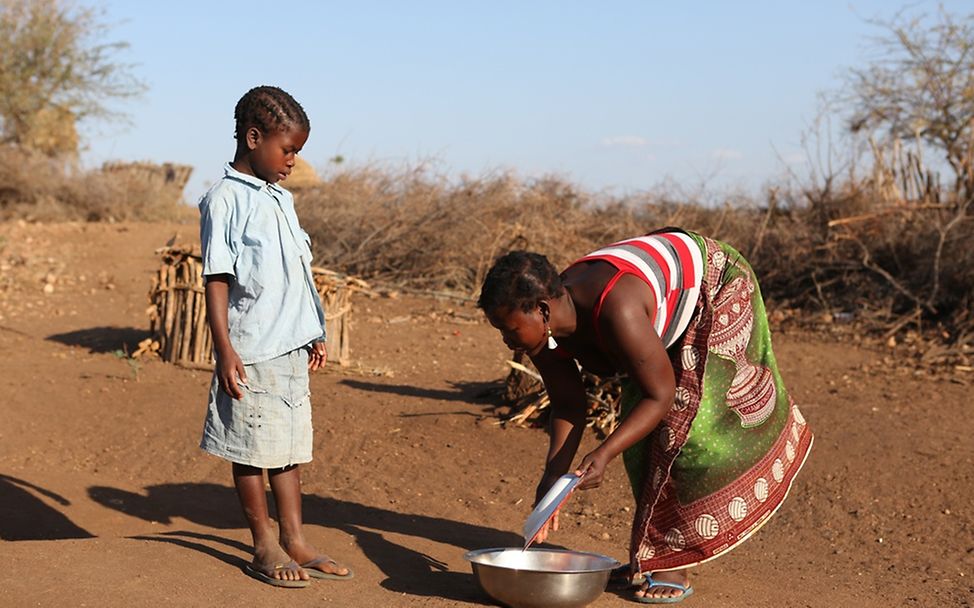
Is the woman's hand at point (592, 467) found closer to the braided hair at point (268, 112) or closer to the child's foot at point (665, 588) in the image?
the child's foot at point (665, 588)

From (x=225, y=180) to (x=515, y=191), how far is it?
8154 millimetres

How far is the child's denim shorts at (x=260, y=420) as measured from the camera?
328 cm

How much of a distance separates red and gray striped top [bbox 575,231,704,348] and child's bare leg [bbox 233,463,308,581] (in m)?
1.19

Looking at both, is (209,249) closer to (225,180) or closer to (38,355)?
(225,180)

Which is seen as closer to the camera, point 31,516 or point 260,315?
point 260,315

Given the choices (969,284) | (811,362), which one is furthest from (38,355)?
(969,284)

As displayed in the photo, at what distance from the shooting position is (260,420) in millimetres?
3291

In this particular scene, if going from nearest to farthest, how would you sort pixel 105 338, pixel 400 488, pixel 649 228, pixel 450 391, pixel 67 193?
1. pixel 400 488
2. pixel 450 391
3. pixel 105 338
4. pixel 649 228
5. pixel 67 193

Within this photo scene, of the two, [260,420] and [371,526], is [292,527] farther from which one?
[371,526]

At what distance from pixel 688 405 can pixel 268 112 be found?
1504 millimetres

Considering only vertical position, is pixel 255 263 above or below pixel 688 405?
above

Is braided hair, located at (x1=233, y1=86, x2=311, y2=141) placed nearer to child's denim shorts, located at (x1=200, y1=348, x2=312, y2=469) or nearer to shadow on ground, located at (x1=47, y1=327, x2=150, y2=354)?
child's denim shorts, located at (x1=200, y1=348, x2=312, y2=469)

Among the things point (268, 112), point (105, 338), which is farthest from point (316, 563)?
point (105, 338)

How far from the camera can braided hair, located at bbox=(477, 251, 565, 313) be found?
2.83 metres
